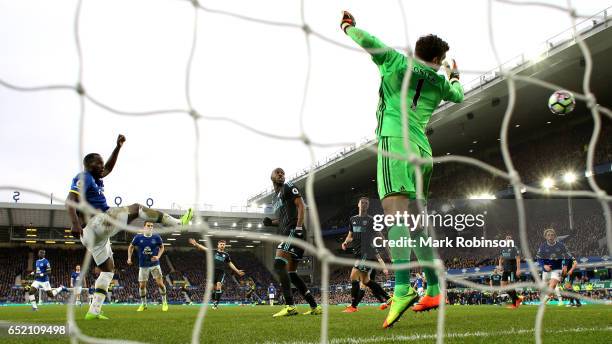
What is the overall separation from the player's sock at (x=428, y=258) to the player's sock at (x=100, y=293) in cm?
386

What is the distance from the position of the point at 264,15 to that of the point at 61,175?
165cm

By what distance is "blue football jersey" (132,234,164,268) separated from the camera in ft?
32.4

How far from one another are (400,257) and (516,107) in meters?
20.5

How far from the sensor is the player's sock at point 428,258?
3.34 metres

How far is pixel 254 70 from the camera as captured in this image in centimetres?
325

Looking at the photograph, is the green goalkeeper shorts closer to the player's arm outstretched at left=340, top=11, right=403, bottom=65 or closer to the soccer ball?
the player's arm outstretched at left=340, top=11, right=403, bottom=65

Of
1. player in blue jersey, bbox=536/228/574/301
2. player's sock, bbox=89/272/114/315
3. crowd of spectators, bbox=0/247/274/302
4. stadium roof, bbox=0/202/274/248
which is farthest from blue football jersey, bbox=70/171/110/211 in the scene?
crowd of spectators, bbox=0/247/274/302

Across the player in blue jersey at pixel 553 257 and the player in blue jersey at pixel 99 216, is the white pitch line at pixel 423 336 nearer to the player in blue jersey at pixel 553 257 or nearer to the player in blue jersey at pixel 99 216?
the player in blue jersey at pixel 99 216

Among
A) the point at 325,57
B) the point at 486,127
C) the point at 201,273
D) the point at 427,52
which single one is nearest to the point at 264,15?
the point at 325,57

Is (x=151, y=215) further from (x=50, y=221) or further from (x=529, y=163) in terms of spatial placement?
(x=50, y=221)

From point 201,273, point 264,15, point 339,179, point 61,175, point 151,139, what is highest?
point 339,179

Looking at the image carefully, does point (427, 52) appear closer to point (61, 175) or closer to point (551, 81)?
point (61, 175)

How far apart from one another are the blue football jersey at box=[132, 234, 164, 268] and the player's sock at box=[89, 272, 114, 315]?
408cm

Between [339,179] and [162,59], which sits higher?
[339,179]
